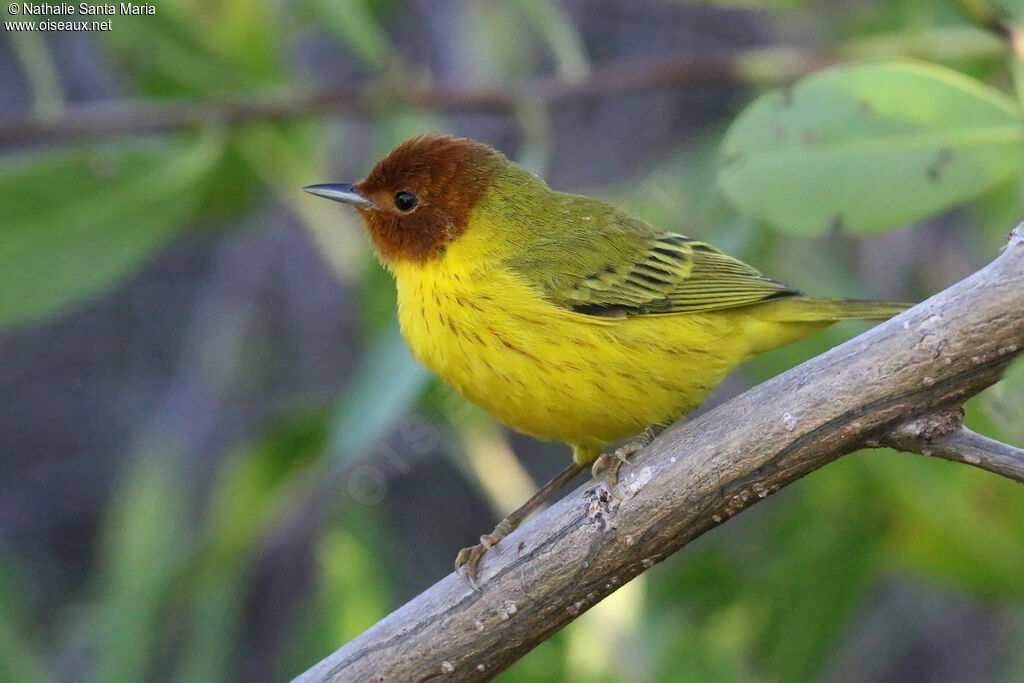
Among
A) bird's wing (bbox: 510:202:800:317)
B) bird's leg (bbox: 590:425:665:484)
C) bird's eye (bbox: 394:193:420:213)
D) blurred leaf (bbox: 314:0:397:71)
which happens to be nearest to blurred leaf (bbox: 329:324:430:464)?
bird's eye (bbox: 394:193:420:213)

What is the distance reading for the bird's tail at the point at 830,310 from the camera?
3.45 metres

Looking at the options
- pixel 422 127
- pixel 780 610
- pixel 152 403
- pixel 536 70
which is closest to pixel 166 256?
pixel 152 403

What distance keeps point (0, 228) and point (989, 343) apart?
3.70 m

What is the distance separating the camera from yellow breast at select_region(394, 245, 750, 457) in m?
3.25

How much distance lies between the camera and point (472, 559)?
2.74 meters

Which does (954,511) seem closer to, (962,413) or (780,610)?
(780,610)

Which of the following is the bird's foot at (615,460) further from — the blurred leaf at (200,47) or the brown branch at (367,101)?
the blurred leaf at (200,47)

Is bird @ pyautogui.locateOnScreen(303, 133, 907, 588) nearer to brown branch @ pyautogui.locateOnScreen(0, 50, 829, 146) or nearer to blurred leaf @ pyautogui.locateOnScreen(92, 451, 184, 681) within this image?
brown branch @ pyautogui.locateOnScreen(0, 50, 829, 146)

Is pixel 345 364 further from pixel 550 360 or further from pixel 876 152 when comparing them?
pixel 876 152

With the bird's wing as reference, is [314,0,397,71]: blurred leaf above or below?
above

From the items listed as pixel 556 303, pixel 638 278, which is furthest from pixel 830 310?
pixel 556 303

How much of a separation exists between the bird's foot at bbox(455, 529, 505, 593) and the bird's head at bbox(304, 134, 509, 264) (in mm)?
1074

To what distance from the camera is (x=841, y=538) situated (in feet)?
14.1

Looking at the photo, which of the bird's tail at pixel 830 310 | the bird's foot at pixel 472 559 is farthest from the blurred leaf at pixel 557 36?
the bird's foot at pixel 472 559
